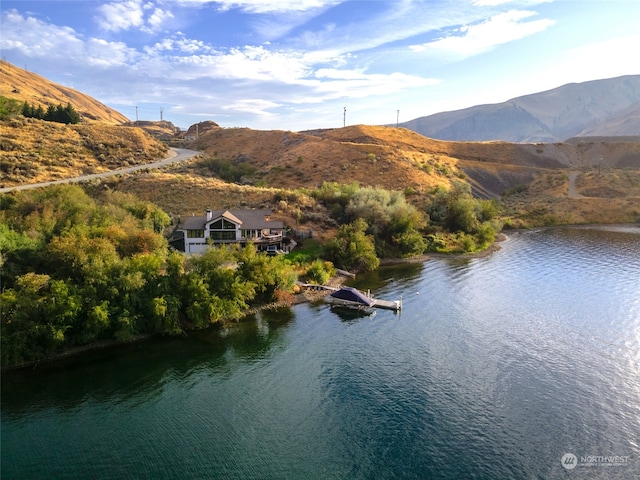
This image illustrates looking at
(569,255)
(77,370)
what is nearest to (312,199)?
(569,255)

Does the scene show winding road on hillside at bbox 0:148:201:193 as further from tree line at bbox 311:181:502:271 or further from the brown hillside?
tree line at bbox 311:181:502:271

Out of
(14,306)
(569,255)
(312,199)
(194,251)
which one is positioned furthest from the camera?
(312,199)

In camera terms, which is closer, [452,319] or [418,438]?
[418,438]

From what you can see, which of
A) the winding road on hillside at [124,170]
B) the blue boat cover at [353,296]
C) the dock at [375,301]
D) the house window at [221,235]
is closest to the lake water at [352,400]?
the dock at [375,301]

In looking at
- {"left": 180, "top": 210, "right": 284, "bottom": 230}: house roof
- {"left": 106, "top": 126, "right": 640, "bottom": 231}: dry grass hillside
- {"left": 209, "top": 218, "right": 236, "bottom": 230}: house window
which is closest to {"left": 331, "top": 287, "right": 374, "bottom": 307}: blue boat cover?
{"left": 180, "top": 210, "right": 284, "bottom": 230}: house roof

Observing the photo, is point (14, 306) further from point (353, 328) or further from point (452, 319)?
point (452, 319)

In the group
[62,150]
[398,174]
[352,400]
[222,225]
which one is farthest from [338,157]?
[352,400]

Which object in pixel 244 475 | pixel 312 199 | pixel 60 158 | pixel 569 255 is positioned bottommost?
pixel 244 475
